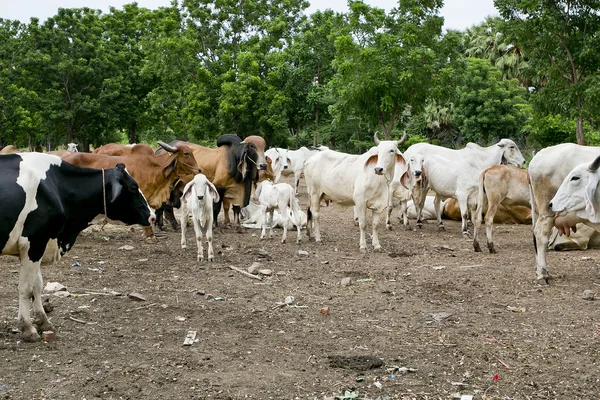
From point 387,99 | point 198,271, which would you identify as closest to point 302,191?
point 387,99

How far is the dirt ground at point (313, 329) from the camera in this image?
17.2ft

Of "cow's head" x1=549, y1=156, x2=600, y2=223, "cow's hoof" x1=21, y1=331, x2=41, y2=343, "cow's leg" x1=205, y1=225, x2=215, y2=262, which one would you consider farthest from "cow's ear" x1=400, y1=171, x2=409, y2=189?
"cow's hoof" x1=21, y1=331, x2=41, y2=343

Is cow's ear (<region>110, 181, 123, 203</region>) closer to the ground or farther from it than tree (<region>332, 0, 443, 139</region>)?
closer to the ground

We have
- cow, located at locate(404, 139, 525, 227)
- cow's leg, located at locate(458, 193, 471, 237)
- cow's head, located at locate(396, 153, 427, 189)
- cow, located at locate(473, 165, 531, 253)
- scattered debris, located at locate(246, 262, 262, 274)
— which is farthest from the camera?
cow, located at locate(404, 139, 525, 227)

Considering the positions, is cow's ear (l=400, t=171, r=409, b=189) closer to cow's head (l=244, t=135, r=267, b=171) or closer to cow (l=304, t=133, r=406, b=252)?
cow (l=304, t=133, r=406, b=252)

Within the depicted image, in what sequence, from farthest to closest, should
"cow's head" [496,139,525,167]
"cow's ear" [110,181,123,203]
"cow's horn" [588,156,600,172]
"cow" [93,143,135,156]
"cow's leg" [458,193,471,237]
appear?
"cow's head" [496,139,525,167] < "cow" [93,143,135,156] < "cow's leg" [458,193,471,237] < "cow's horn" [588,156,600,172] < "cow's ear" [110,181,123,203]

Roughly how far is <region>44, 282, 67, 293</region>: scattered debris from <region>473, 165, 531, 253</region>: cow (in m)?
6.70

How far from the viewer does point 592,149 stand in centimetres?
921

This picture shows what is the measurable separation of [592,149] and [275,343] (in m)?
5.42

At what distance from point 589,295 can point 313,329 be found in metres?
3.47

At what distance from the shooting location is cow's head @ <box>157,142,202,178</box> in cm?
1305

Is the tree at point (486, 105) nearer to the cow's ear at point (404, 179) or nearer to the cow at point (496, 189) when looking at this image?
the cow's ear at point (404, 179)

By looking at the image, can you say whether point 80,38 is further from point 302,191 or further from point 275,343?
point 275,343

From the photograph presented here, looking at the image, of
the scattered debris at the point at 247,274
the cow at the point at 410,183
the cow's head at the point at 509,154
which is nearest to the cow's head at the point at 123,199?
the scattered debris at the point at 247,274
